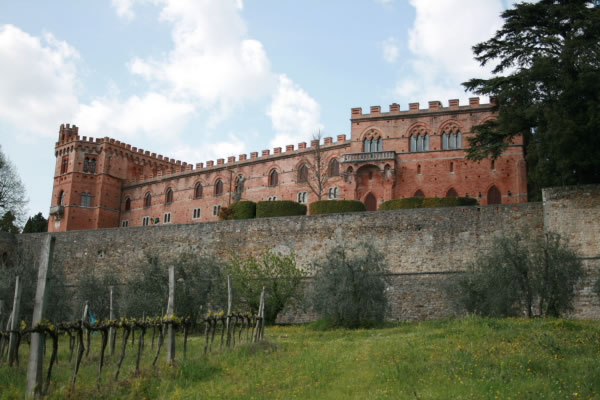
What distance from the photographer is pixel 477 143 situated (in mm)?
29453

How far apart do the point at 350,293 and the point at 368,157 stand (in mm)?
20178

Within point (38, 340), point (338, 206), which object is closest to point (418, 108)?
point (338, 206)

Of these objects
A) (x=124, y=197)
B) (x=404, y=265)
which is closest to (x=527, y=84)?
(x=404, y=265)

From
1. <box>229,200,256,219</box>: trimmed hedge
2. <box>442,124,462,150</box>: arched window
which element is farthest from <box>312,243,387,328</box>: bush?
<box>442,124,462,150</box>: arched window

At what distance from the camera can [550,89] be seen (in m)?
25.8

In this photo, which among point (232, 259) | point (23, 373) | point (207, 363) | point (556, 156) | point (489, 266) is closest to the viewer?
point (23, 373)

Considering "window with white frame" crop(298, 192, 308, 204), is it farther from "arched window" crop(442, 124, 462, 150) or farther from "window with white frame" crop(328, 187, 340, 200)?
"arched window" crop(442, 124, 462, 150)

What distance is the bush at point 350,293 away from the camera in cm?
2139

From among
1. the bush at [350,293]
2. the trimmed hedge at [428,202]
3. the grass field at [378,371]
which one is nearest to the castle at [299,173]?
the trimmed hedge at [428,202]

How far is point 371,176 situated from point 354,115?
4468 mm

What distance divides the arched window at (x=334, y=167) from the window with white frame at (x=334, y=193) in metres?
1.09

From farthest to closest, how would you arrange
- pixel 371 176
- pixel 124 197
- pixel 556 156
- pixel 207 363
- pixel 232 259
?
1. pixel 124 197
2. pixel 371 176
3. pixel 232 259
4. pixel 556 156
5. pixel 207 363

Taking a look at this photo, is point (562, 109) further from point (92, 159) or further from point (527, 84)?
point (92, 159)

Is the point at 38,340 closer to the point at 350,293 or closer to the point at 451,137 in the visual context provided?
the point at 350,293
